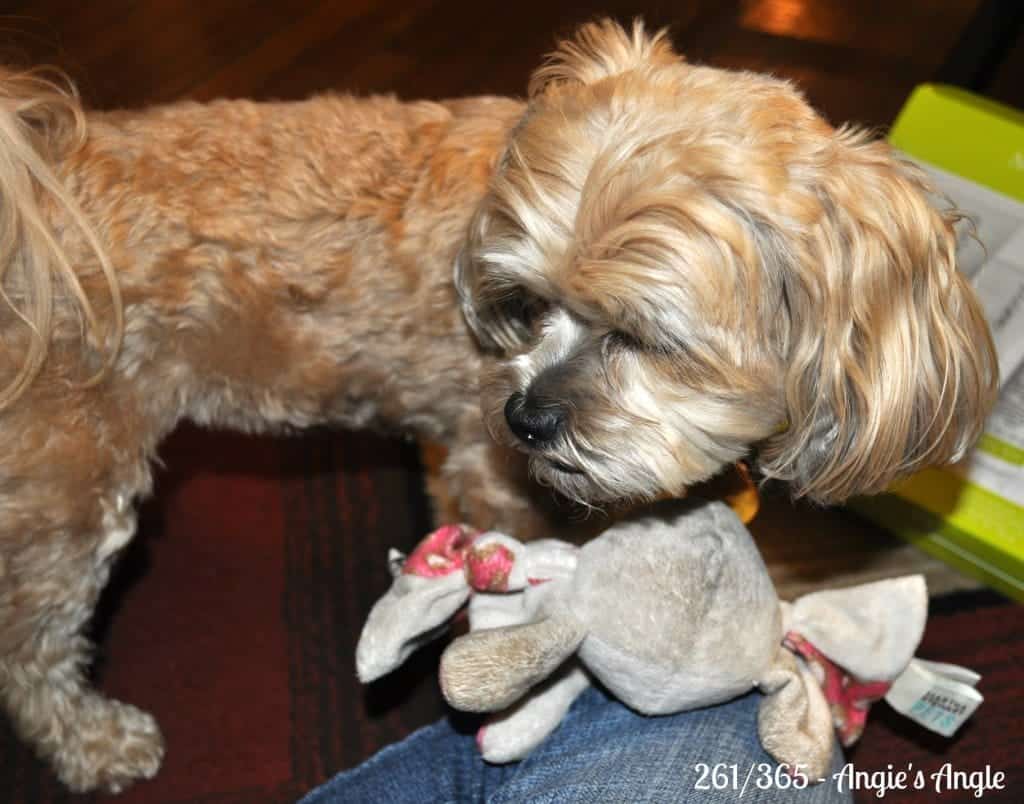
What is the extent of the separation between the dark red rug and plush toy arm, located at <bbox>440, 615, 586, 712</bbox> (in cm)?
82

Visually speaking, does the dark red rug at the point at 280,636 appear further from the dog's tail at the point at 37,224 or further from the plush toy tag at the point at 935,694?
the dog's tail at the point at 37,224

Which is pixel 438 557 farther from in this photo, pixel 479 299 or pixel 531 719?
pixel 479 299

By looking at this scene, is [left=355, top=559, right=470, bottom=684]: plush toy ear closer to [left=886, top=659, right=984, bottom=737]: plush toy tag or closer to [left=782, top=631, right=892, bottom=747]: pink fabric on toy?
[left=782, top=631, right=892, bottom=747]: pink fabric on toy

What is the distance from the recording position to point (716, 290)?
3.98ft

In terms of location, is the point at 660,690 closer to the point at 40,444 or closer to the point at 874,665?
the point at 874,665

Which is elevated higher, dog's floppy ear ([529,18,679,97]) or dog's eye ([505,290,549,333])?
dog's floppy ear ([529,18,679,97])

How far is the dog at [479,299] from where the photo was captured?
1.22m

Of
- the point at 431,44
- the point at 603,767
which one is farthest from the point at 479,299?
the point at 431,44

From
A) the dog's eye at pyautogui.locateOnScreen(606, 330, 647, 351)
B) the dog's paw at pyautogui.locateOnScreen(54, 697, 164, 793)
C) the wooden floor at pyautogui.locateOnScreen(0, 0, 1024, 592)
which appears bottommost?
the dog's paw at pyautogui.locateOnScreen(54, 697, 164, 793)

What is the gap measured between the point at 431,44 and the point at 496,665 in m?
2.80

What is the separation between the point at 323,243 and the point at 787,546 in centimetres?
126

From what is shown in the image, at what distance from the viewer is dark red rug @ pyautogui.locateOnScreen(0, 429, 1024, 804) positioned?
1.87 m

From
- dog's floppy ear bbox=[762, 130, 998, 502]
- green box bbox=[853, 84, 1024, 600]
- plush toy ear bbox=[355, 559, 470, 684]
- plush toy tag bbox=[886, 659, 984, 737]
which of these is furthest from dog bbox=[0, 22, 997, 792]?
green box bbox=[853, 84, 1024, 600]

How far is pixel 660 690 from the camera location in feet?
4.17
